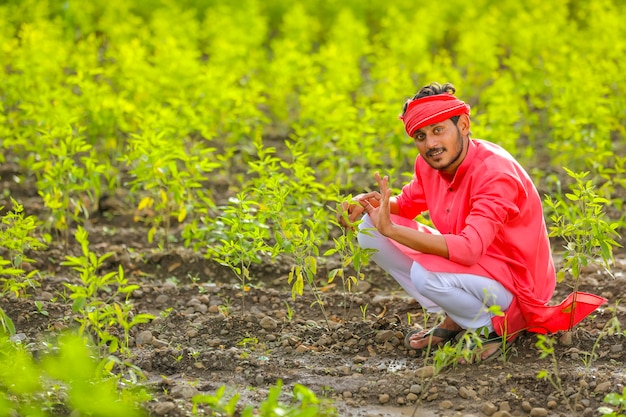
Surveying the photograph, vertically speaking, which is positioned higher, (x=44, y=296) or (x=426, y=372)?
(x=44, y=296)

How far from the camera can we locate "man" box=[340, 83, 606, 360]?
3404 millimetres

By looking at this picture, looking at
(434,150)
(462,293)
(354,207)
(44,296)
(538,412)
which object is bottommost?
(538,412)

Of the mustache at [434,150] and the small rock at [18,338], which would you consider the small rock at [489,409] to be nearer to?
the mustache at [434,150]

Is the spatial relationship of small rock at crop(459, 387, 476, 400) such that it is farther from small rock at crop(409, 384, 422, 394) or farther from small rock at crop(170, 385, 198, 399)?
small rock at crop(170, 385, 198, 399)

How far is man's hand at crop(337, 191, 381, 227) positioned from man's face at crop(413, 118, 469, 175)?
0.99ft

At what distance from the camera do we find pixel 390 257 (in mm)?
3809

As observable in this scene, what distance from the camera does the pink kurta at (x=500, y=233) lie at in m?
3.39

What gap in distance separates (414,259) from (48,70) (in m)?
4.09

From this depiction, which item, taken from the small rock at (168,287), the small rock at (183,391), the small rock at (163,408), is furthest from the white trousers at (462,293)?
the small rock at (168,287)

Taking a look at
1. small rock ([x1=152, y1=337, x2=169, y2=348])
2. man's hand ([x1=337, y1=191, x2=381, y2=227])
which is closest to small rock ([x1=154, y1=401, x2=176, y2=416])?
small rock ([x1=152, y1=337, x2=169, y2=348])

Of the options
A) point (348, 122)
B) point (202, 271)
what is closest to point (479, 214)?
point (202, 271)

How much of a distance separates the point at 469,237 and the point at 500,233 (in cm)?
24

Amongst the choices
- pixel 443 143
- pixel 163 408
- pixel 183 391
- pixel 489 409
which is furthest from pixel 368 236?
pixel 163 408

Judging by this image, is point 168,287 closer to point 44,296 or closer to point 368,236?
point 44,296
